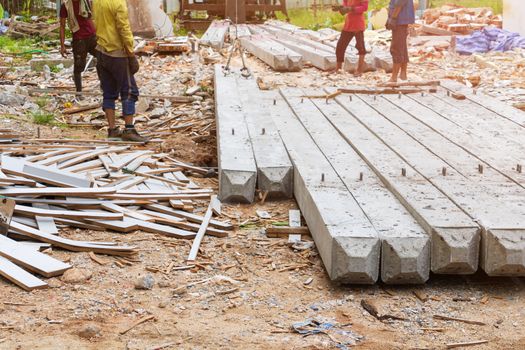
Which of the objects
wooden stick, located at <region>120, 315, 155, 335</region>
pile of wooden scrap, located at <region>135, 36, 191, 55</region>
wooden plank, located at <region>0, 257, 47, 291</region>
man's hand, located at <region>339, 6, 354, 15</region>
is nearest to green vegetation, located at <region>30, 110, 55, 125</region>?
man's hand, located at <region>339, 6, 354, 15</region>

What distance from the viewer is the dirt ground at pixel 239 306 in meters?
4.14

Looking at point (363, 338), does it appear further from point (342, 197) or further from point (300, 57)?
point (300, 57)

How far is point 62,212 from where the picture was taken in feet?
18.9

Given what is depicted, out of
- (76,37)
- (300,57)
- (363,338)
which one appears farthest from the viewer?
(300,57)

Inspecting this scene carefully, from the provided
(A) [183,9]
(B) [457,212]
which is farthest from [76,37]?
(A) [183,9]

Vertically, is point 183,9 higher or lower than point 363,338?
higher

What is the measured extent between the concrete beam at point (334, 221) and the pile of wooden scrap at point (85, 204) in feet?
2.39

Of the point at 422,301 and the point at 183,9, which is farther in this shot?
the point at 183,9

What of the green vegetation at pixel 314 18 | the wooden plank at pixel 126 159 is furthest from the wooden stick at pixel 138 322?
the green vegetation at pixel 314 18

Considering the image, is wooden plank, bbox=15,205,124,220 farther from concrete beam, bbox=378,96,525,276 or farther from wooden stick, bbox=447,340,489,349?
wooden stick, bbox=447,340,489,349

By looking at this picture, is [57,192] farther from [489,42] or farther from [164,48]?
[489,42]

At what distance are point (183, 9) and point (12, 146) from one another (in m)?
16.0

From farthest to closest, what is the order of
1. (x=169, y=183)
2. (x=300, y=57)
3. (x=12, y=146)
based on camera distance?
(x=300, y=57) → (x=12, y=146) → (x=169, y=183)

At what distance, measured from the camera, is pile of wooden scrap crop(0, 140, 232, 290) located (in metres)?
Answer: 5.07
